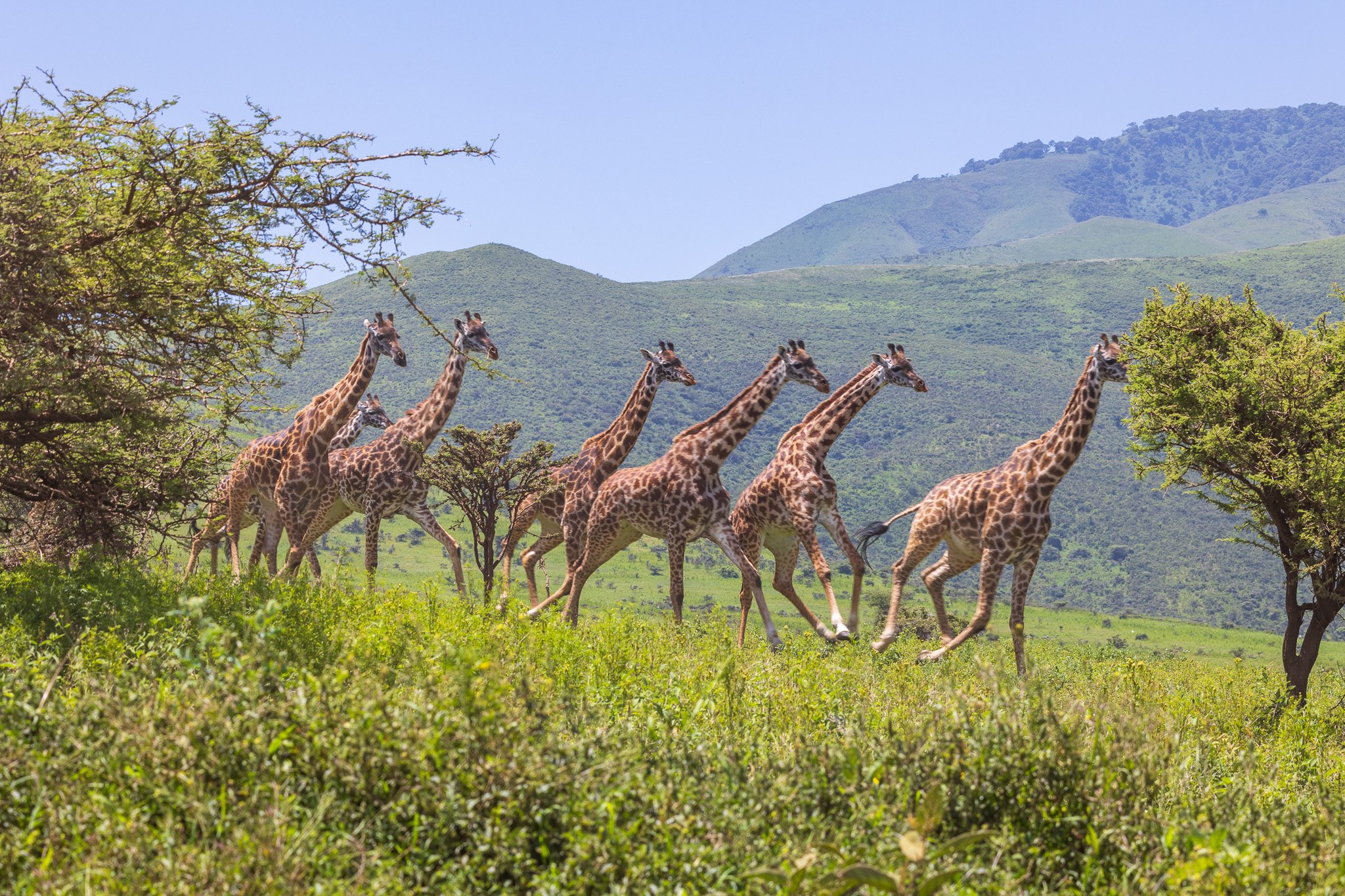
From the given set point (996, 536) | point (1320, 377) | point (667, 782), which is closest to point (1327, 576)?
point (1320, 377)

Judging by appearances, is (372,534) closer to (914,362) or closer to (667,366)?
(667,366)

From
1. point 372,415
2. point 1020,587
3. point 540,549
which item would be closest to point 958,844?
point 1020,587

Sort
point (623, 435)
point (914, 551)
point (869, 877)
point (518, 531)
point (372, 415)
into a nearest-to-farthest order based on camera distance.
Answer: point (869, 877) < point (914, 551) < point (623, 435) < point (518, 531) < point (372, 415)

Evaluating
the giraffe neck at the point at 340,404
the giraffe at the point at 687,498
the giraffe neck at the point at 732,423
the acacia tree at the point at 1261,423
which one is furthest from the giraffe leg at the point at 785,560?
the giraffe neck at the point at 340,404

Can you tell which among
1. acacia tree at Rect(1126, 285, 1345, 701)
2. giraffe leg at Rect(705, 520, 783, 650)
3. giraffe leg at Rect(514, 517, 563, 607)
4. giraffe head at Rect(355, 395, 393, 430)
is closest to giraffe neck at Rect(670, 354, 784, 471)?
giraffe leg at Rect(705, 520, 783, 650)

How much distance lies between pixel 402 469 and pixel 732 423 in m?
4.66

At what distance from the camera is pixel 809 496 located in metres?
15.0

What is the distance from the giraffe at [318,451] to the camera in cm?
1581

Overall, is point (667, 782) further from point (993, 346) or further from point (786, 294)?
point (786, 294)

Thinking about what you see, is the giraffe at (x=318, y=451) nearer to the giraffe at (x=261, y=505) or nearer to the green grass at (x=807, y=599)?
the giraffe at (x=261, y=505)

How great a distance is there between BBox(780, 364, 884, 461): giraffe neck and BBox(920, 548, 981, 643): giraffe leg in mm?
2305

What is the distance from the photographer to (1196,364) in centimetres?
1608

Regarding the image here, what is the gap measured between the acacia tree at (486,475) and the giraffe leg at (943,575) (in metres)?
5.52

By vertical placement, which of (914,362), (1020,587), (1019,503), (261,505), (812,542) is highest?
(914,362)
